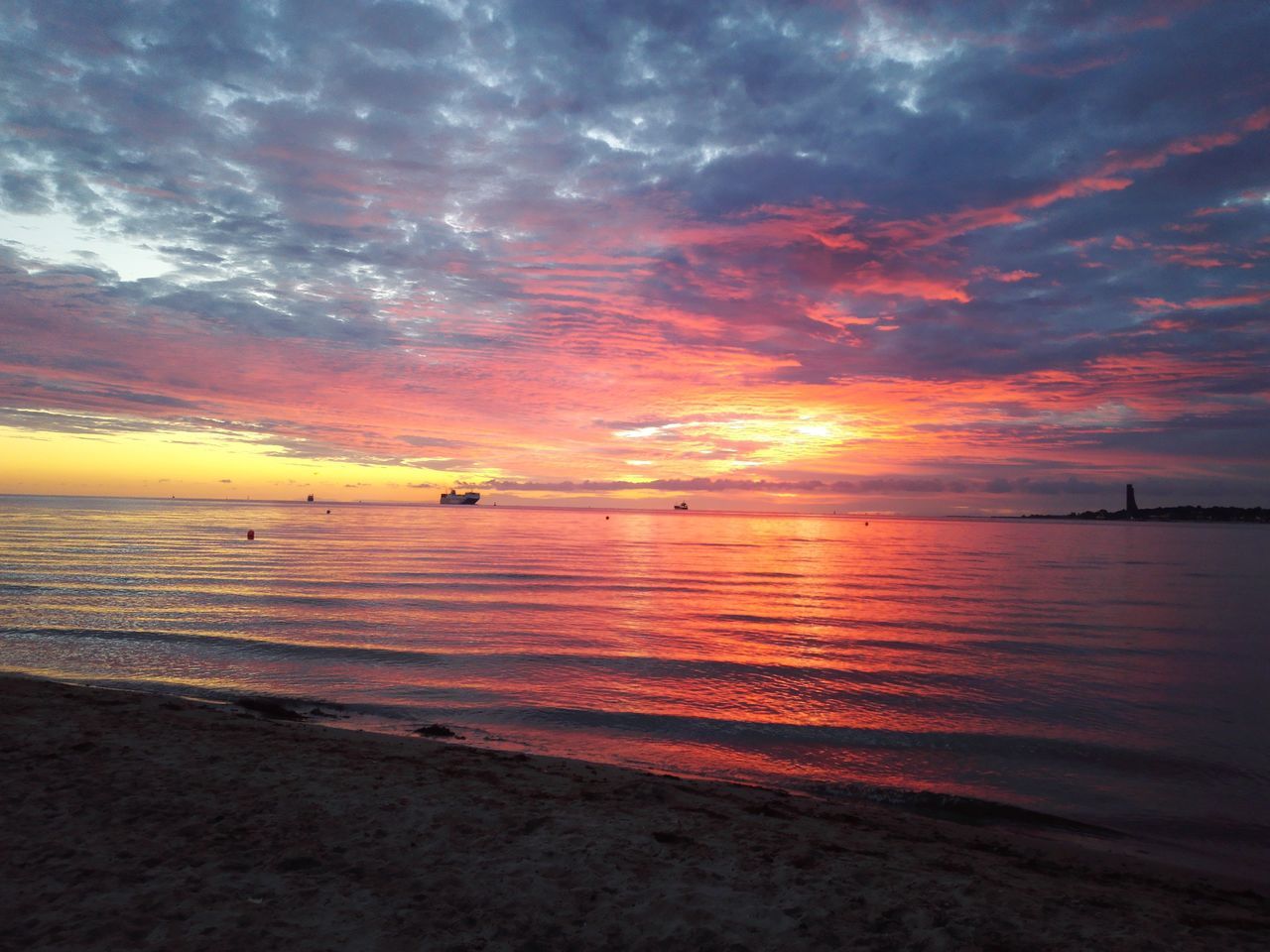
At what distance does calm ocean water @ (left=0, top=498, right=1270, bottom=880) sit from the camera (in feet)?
38.9

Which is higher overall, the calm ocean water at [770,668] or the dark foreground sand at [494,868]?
the dark foreground sand at [494,868]

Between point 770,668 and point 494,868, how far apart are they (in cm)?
1331

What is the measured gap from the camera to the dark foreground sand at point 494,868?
5582 millimetres

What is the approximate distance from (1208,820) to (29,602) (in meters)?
32.8

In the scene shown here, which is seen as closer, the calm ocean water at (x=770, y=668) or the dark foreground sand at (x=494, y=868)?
the dark foreground sand at (x=494, y=868)

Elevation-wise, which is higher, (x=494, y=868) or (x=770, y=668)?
(x=494, y=868)

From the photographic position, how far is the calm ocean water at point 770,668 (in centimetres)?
1186

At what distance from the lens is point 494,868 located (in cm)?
663

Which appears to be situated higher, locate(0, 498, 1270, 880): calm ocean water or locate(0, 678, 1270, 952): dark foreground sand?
locate(0, 678, 1270, 952): dark foreground sand

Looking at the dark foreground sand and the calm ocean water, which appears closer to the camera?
the dark foreground sand

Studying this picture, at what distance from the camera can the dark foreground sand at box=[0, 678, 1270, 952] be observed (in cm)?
558

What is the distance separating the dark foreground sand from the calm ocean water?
264cm

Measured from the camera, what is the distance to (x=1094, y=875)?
312 inches

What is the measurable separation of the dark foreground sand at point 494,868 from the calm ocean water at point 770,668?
264 cm
